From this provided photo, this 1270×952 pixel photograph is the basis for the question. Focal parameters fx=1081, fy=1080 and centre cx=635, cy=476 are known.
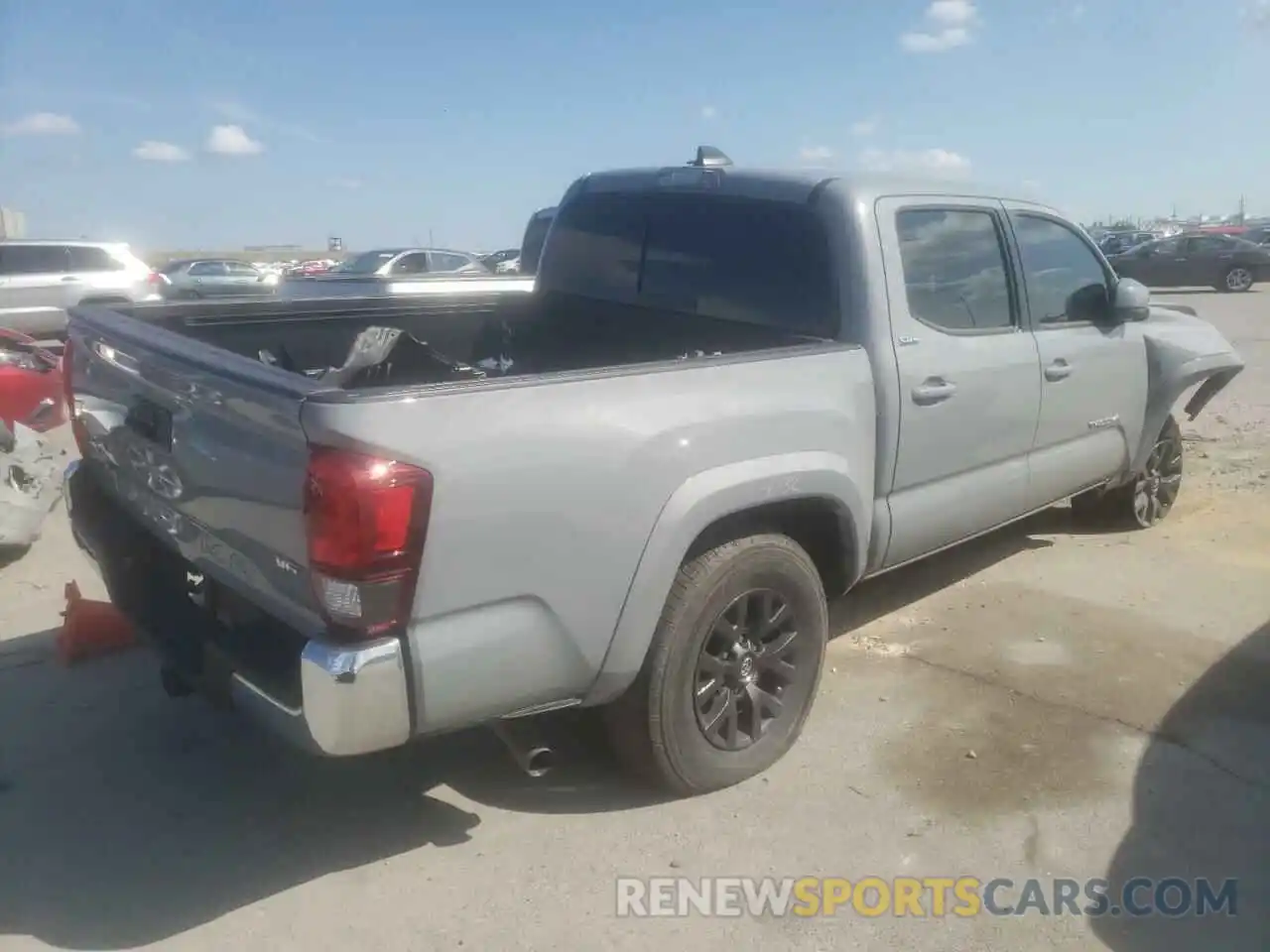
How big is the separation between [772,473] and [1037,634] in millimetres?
2172

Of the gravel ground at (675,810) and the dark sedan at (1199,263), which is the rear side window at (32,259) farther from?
the dark sedan at (1199,263)

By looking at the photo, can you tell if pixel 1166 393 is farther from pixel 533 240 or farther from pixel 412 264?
pixel 412 264

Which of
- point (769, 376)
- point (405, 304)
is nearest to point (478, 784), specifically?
point (769, 376)

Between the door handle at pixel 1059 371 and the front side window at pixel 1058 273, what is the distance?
0.18m

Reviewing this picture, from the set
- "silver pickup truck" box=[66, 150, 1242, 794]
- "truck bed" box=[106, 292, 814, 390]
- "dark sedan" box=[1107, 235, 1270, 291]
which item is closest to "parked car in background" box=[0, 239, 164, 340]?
"truck bed" box=[106, 292, 814, 390]

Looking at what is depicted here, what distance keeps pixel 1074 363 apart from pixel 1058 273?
16.6 inches

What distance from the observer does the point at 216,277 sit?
24.4 metres

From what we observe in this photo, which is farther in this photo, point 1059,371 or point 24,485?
point 24,485

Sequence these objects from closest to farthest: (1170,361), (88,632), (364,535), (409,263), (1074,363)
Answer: (364,535)
(88,632)
(1074,363)
(1170,361)
(409,263)

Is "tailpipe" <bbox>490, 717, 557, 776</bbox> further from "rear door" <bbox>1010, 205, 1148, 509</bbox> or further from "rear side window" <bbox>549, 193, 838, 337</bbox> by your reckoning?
"rear door" <bbox>1010, 205, 1148, 509</bbox>

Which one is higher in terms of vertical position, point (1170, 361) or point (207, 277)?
point (207, 277)

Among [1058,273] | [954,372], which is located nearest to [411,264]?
[1058,273]

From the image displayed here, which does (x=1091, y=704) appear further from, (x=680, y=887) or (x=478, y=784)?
(x=478, y=784)

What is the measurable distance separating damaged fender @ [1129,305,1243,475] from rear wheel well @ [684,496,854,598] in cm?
259
